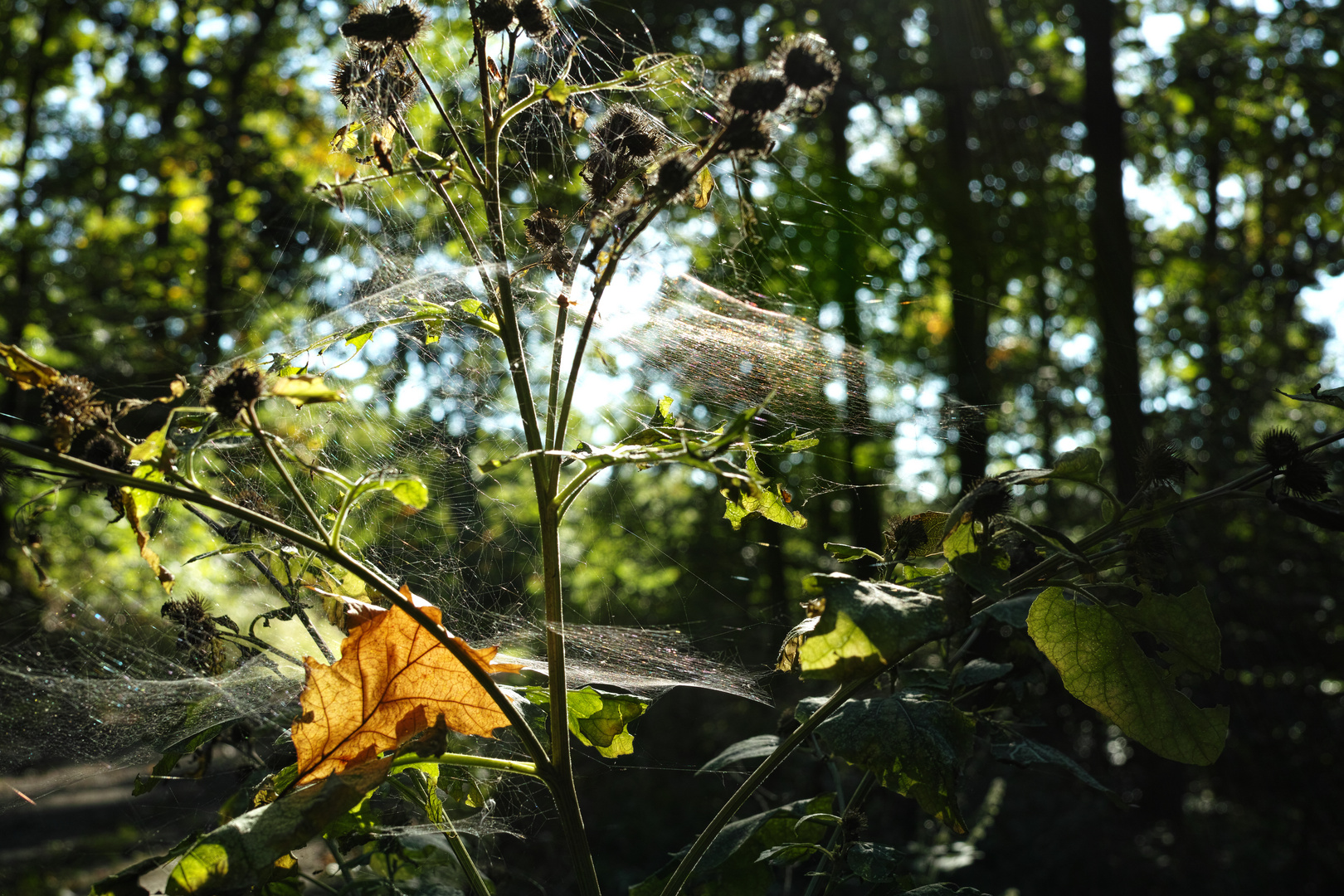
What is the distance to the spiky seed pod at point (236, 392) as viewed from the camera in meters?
0.85

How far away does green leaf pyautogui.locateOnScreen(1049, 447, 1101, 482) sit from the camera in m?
0.96

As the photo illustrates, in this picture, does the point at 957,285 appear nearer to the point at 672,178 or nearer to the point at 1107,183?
the point at 1107,183

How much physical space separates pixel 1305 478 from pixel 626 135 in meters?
0.87

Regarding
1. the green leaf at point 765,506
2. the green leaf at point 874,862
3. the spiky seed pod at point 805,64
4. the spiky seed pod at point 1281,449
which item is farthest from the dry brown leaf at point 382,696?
the spiky seed pod at point 1281,449

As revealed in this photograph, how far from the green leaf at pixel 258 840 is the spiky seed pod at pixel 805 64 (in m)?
0.92

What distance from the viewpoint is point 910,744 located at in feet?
3.05

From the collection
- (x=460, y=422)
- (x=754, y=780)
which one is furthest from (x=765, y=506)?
(x=460, y=422)

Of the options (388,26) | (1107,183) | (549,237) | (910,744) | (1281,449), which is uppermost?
(1107,183)

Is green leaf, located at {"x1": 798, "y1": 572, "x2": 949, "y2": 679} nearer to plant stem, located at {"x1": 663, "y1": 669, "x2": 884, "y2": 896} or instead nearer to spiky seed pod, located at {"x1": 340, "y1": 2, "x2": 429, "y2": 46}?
plant stem, located at {"x1": 663, "y1": 669, "x2": 884, "y2": 896}

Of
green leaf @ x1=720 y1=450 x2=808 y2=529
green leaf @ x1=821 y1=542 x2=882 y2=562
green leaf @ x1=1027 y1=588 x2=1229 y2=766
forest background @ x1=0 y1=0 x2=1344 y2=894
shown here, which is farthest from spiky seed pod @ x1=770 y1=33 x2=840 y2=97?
forest background @ x1=0 y1=0 x2=1344 y2=894

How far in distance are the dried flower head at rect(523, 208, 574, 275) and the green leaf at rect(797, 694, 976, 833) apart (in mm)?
679

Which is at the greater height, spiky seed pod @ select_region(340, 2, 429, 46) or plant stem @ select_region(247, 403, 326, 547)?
spiky seed pod @ select_region(340, 2, 429, 46)

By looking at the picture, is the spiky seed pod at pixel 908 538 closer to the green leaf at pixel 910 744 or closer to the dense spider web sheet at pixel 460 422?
the green leaf at pixel 910 744

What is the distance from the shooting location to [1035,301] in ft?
43.3
